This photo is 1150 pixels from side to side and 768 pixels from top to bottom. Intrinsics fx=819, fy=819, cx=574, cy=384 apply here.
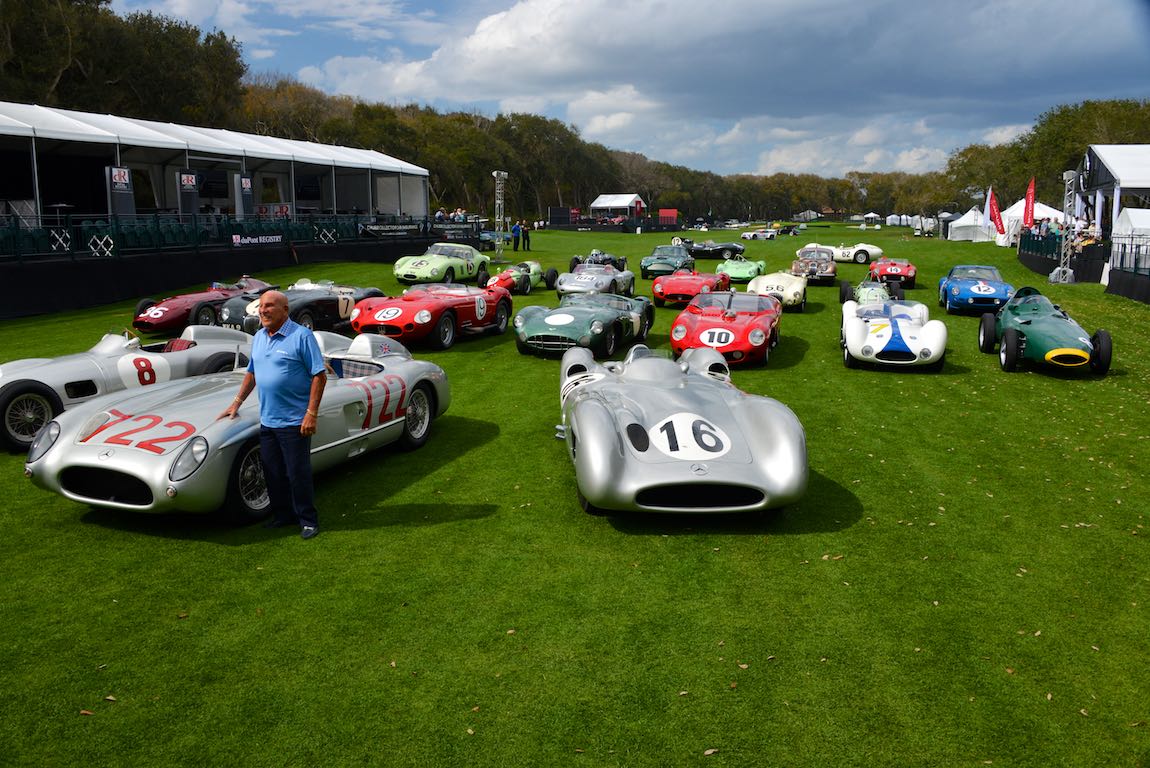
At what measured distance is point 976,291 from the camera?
19453 millimetres

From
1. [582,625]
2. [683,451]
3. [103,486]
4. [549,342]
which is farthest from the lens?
[549,342]

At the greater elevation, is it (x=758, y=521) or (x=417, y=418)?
(x=417, y=418)

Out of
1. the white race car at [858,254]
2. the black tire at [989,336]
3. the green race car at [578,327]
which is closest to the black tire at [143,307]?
the green race car at [578,327]

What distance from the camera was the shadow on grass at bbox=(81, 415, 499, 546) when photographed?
6.22 meters

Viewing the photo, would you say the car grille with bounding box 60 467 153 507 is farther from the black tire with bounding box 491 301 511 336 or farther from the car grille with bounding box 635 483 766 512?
the black tire with bounding box 491 301 511 336

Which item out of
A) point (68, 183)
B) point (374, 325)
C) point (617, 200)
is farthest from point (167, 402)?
point (617, 200)

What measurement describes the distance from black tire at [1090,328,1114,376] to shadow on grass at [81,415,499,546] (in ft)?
33.7

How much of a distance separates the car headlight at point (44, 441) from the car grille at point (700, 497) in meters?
4.46

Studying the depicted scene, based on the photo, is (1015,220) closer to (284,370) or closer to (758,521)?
(758,521)

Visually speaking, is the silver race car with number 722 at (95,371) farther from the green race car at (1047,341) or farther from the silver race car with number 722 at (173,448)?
the green race car at (1047,341)

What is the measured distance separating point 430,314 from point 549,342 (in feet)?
7.65

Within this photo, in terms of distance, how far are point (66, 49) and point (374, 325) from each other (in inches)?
1548

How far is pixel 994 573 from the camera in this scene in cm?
579

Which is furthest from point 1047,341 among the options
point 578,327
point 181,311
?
point 181,311
